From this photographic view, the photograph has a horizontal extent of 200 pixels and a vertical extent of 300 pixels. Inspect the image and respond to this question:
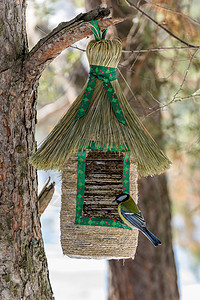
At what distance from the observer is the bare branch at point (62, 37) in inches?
53.4

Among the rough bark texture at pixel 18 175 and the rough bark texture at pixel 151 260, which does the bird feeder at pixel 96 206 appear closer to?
the rough bark texture at pixel 18 175

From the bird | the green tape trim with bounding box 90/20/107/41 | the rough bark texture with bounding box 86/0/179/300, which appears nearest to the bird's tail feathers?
the bird

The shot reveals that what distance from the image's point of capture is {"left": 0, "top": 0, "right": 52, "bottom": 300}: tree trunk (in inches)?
60.2

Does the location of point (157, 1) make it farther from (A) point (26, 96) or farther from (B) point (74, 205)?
(B) point (74, 205)

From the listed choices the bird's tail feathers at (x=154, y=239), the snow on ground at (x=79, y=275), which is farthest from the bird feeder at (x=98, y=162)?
the snow on ground at (x=79, y=275)

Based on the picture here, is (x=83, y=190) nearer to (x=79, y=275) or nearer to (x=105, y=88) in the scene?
(x=105, y=88)

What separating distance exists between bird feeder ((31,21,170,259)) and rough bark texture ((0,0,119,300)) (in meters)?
0.14

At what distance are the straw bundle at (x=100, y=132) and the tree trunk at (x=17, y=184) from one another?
12cm

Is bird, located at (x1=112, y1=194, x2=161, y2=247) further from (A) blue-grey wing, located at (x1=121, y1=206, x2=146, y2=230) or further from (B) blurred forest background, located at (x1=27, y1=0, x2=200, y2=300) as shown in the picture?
(B) blurred forest background, located at (x1=27, y1=0, x2=200, y2=300)

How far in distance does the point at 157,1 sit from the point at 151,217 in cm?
141

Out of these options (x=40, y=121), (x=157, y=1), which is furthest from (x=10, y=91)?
(x=40, y=121)

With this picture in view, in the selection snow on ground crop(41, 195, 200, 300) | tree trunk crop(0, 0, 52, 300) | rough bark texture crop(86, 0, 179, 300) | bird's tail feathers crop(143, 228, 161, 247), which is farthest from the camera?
snow on ground crop(41, 195, 200, 300)

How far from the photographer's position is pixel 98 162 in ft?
4.82

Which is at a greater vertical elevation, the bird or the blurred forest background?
the blurred forest background
